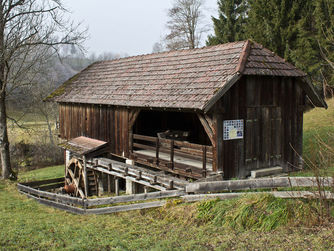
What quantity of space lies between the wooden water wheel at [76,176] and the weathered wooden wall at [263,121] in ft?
27.5

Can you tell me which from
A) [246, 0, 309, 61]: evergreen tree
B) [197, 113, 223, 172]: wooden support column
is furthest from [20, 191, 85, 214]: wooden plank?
[246, 0, 309, 61]: evergreen tree

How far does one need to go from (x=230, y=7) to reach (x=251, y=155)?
22.6 meters

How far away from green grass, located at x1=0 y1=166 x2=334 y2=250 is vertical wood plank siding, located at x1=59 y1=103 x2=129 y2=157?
544 cm

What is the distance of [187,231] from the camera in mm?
6637

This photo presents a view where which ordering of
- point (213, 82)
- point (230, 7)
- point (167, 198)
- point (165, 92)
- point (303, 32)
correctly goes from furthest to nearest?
point (230, 7) < point (303, 32) < point (165, 92) < point (213, 82) < point (167, 198)

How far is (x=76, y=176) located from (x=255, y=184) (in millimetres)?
11798

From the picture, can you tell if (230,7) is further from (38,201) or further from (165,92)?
(38,201)

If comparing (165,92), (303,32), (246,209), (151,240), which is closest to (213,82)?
(165,92)

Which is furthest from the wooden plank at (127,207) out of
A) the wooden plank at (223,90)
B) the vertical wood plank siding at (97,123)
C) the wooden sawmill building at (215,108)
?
the vertical wood plank siding at (97,123)

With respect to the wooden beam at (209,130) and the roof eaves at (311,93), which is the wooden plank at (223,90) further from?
the roof eaves at (311,93)

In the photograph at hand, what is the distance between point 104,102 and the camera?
14016mm

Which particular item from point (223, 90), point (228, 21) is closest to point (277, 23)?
point (228, 21)

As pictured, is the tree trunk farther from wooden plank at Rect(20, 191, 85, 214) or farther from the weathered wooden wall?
the weathered wooden wall

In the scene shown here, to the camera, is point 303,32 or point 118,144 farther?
point 303,32
